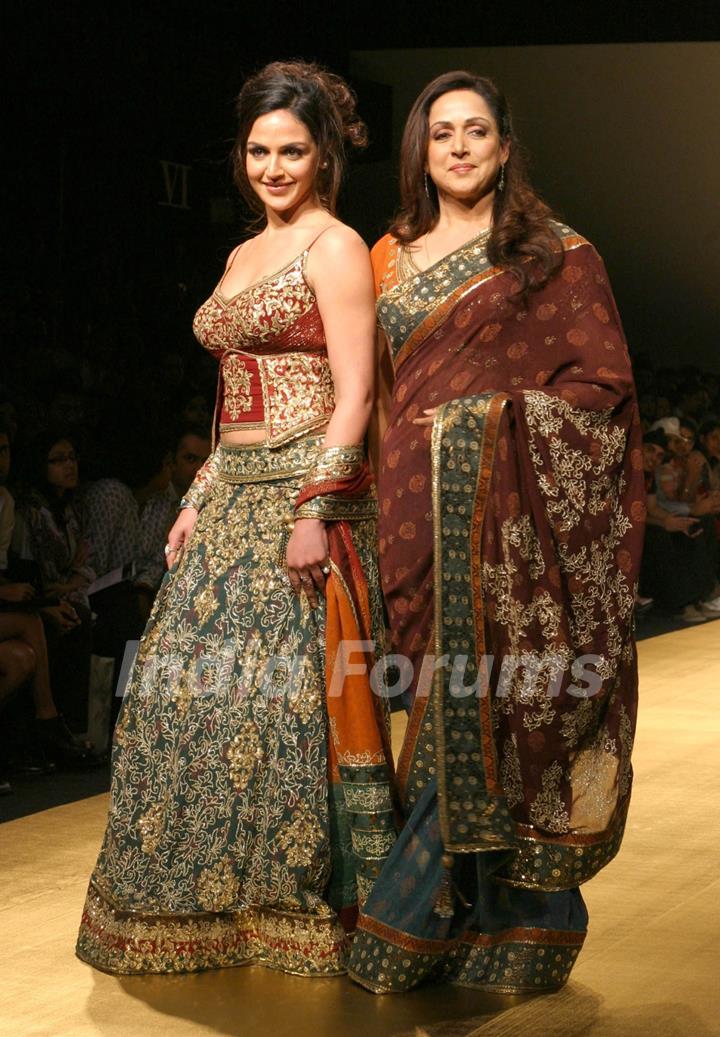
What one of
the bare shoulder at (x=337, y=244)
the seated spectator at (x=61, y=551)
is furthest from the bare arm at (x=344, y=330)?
the seated spectator at (x=61, y=551)

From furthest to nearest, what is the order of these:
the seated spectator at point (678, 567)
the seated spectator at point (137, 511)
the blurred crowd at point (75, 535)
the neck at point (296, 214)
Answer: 1. the seated spectator at point (678, 567)
2. the seated spectator at point (137, 511)
3. the blurred crowd at point (75, 535)
4. the neck at point (296, 214)

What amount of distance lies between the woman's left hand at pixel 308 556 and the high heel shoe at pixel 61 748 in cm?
205

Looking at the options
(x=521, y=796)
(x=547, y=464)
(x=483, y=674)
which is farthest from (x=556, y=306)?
(x=521, y=796)

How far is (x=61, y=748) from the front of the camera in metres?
4.67

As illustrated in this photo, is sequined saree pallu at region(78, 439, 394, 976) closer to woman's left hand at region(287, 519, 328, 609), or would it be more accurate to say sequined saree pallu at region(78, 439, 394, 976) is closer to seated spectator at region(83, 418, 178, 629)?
woman's left hand at region(287, 519, 328, 609)

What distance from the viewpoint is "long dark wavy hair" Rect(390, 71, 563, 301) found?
2695mm

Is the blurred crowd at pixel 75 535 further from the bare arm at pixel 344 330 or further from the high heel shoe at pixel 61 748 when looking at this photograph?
the bare arm at pixel 344 330

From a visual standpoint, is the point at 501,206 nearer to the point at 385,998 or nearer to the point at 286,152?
the point at 286,152

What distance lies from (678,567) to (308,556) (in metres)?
5.78

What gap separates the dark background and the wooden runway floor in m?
3.08

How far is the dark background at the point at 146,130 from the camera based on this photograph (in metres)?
6.28

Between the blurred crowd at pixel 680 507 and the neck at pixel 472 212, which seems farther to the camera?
the blurred crowd at pixel 680 507

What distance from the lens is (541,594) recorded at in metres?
2.64

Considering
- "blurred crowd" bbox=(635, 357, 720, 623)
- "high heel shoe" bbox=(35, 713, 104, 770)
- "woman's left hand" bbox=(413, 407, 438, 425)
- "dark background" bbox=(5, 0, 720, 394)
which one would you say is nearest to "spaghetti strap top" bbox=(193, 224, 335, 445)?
"woman's left hand" bbox=(413, 407, 438, 425)
